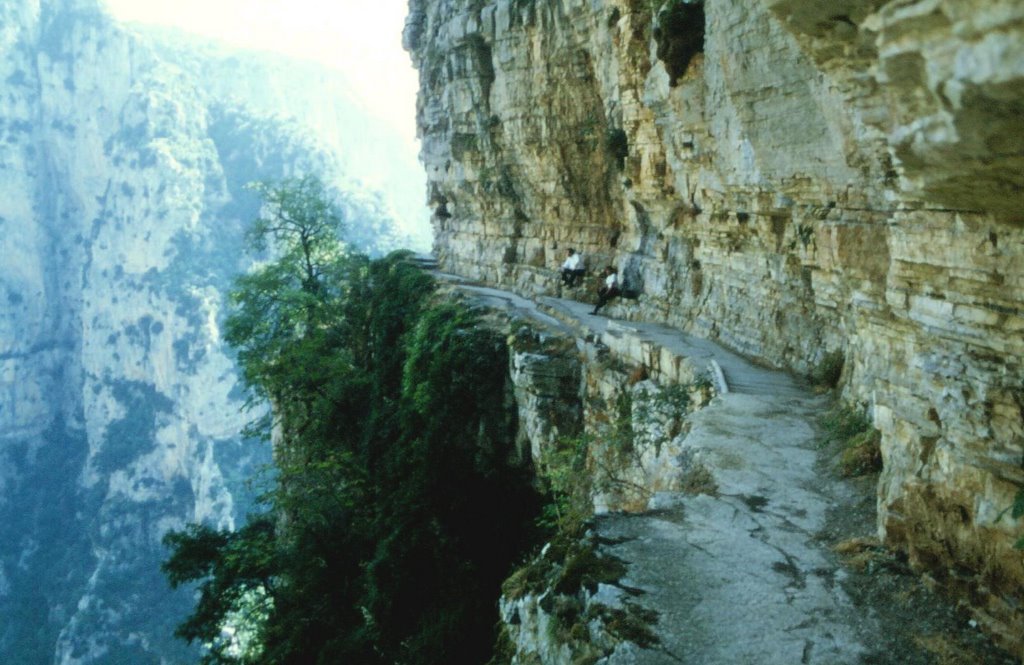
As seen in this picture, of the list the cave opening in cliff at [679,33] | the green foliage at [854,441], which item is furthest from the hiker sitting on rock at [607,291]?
the green foliage at [854,441]

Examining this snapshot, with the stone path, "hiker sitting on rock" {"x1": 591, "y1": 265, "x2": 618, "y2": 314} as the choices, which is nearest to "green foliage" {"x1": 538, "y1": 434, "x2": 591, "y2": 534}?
the stone path

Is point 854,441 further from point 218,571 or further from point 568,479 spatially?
point 218,571

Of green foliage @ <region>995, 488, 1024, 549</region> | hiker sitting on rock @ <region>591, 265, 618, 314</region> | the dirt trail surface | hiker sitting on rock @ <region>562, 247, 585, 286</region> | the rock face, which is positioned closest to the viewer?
the rock face

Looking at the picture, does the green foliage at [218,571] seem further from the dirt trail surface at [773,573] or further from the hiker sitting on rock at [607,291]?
the dirt trail surface at [773,573]

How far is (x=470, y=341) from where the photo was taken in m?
17.9

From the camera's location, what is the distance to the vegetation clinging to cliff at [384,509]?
15469mm

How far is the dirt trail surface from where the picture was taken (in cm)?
436

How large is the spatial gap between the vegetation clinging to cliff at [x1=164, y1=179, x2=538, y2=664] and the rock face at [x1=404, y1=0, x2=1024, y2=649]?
4.19 metres

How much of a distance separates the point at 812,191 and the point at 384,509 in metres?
12.6

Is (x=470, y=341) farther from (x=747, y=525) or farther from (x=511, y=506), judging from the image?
(x=747, y=525)

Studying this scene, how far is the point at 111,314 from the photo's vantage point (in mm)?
84125

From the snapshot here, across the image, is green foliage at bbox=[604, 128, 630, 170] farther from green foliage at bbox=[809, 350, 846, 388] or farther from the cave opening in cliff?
green foliage at bbox=[809, 350, 846, 388]

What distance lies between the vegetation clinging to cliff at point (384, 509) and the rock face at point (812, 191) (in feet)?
13.8

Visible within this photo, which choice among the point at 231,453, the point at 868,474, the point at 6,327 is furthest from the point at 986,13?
the point at 6,327
